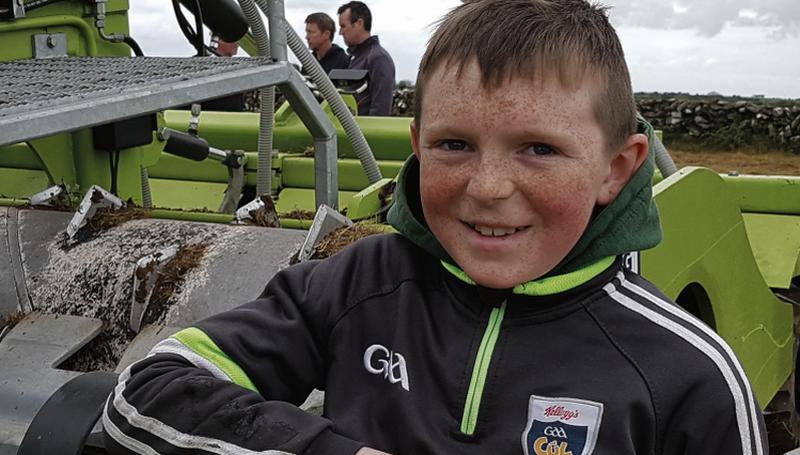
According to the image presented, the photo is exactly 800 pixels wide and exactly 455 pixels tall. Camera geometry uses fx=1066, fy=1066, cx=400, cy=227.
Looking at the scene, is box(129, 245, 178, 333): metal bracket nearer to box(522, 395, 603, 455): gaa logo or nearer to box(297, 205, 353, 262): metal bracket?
box(297, 205, 353, 262): metal bracket

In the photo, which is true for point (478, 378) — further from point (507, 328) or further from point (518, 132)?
point (518, 132)

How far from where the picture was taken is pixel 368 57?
6.59m

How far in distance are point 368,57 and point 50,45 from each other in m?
4.18

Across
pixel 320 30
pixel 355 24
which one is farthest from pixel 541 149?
pixel 320 30

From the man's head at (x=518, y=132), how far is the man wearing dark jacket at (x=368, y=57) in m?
4.93

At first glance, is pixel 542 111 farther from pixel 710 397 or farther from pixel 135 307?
pixel 135 307

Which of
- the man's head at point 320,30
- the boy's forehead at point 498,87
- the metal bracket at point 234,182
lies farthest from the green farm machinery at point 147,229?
the man's head at point 320,30

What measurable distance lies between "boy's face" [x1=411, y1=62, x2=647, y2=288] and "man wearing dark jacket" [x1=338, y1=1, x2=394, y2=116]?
496 cm

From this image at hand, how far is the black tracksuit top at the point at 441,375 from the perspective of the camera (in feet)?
3.66

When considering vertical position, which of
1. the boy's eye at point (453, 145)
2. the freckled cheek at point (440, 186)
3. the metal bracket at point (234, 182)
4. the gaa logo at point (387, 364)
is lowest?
the metal bracket at point (234, 182)

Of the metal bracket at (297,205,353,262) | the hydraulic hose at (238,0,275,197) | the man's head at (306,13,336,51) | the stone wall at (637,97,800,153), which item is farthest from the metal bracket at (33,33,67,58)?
the stone wall at (637,97,800,153)

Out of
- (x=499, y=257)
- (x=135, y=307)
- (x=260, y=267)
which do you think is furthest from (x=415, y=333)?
(x=135, y=307)

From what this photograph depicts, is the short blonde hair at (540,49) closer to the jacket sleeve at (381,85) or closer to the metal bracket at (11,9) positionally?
the metal bracket at (11,9)

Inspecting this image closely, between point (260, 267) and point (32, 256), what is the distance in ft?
1.69
